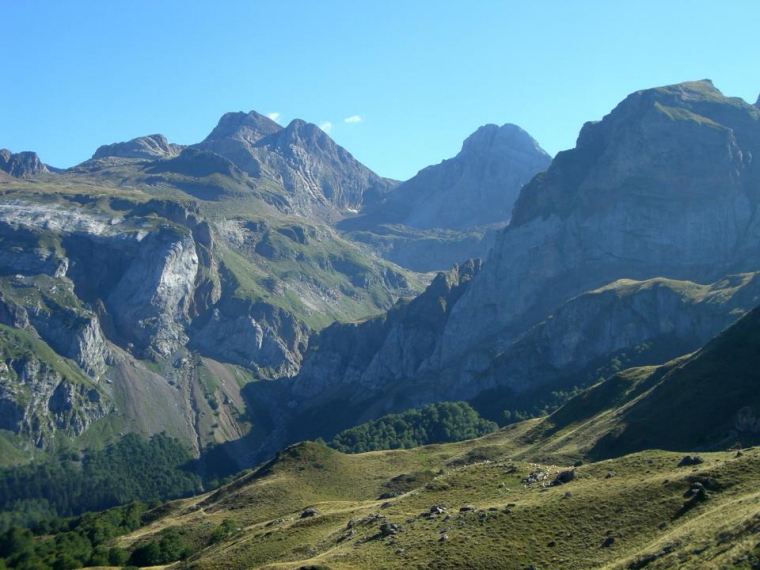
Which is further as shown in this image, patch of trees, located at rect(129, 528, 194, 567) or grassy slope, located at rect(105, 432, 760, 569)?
patch of trees, located at rect(129, 528, 194, 567)

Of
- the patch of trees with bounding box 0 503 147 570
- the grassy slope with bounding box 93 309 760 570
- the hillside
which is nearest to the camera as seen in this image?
the grassy slope with bounding box 93 309 760 570

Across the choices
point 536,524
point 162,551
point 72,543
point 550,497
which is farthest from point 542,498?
point 72,543

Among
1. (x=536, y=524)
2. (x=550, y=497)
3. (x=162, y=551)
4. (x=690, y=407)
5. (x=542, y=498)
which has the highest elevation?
(x=550, y=497)

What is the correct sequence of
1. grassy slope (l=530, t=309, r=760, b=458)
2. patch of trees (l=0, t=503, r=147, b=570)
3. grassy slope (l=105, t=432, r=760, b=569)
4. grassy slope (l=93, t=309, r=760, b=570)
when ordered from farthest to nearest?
grassy slope (l=530, t=309, r=760, b=458), patch of trees (l=0, t=503, r=147, b=570), grassy slope (l=93, t=309, r=760, b=570), grassy slope (l=105, t=432, r=760, b=569)

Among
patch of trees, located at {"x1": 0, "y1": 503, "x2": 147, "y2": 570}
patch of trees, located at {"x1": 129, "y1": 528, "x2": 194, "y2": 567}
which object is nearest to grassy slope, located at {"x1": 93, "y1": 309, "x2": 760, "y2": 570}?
patch of trees, located at {"x1": 129, "y1": 528, "x2": 194, "y2": 567}

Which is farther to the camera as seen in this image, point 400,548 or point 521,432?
point 521,432

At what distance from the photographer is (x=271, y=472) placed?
17162cm

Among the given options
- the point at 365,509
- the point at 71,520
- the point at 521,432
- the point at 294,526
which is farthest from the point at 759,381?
the point at 71,520

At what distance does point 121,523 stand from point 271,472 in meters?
36.8

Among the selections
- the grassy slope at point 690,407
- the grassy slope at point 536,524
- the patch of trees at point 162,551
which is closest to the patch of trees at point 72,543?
the patch of trees at point 162,551

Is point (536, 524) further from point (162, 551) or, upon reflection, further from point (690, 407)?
point (690, 407)

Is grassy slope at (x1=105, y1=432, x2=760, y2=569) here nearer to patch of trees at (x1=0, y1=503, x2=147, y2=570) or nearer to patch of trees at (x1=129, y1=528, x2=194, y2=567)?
patch of trees at (x1=129, y1=528, x2=194, y2=567)

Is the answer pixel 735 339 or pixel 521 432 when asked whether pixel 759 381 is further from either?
pixel 521 432

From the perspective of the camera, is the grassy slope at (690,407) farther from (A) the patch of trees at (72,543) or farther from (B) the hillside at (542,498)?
(A) the patch of trees at (72,543)
